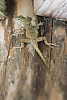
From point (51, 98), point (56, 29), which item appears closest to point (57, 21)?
point (56, 29)

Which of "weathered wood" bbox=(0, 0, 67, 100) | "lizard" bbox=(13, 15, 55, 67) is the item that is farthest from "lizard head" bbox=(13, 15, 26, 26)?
"weathered wood" bbox=(0, 0, 67, 100)

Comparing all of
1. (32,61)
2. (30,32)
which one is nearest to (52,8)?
(30,32)

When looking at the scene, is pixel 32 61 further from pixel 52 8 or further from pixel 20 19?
pixel 52 8

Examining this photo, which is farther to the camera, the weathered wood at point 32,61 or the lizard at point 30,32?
the lizard at point 30,32

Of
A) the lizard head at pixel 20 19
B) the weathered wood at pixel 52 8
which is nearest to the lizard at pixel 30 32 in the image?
the lizard head at pixel 20 19

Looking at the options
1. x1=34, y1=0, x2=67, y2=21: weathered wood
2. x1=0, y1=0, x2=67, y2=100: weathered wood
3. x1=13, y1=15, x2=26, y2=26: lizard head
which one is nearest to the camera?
x1=0, y1=0, x2=67, y2=100: weathered wood

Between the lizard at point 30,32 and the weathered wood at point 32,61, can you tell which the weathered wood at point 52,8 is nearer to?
the weathered wood at point 32,61

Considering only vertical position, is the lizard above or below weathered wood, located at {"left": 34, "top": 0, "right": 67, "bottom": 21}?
below

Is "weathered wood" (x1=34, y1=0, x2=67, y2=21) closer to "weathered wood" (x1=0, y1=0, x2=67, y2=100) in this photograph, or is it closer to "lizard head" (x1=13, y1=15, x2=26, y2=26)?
"weathered wood" (x1=0, y1=0, x2=67, y2=100)
